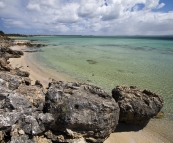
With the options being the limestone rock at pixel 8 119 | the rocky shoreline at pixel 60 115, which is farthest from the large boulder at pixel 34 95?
the limestone rock at pixel 8 119

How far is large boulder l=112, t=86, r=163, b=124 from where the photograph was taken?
789 cm

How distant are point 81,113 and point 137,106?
11.2 ft

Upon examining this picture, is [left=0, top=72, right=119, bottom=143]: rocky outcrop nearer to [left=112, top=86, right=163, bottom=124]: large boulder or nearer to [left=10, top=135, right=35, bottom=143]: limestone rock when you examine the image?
[left=10, top=135, right=35, bottom=143]: limestone rock

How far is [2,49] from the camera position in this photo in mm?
26453

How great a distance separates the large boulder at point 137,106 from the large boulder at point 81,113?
49.0 inches

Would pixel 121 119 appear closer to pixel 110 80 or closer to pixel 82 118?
pixel 82 118

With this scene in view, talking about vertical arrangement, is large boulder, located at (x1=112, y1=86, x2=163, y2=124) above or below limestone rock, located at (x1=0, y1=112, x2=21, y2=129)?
below

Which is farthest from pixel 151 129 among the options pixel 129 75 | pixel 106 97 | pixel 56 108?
pixel 129 75

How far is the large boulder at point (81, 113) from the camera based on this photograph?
5973 millimetres

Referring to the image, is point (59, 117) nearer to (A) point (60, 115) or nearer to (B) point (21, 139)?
(A) point (60, 115)

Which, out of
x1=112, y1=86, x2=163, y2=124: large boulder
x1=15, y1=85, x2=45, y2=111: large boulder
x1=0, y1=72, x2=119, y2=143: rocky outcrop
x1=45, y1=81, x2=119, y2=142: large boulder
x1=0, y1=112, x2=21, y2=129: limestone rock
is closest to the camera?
x1=0, y1=112, x2=21, y2=129: limestone rock

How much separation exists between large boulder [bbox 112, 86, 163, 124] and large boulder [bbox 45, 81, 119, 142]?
4.08ft

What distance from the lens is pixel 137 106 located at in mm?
7918

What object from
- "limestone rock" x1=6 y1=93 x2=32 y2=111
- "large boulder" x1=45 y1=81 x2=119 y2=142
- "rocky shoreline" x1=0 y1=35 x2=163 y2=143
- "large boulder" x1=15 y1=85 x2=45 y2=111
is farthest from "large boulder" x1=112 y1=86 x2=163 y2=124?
"limestone rock" x1=6 y1=93 x2=32 y2=111
